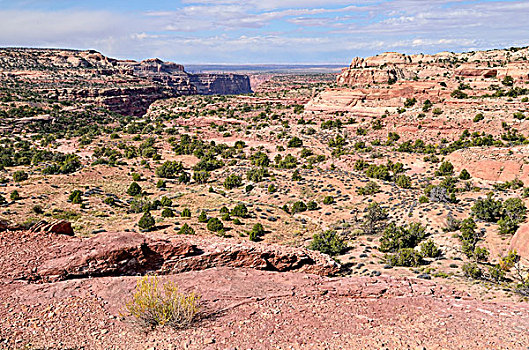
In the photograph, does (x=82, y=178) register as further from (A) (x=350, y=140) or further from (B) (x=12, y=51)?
(B) (x=12, y=51)

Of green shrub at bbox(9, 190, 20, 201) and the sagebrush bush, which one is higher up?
the sagebrush bush

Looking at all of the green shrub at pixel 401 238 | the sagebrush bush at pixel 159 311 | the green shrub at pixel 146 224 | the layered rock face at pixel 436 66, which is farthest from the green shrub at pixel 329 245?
the layered rock face at pixel 436 66

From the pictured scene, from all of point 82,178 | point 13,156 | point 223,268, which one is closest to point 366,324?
point 223,268

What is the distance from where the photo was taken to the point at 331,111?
65312mm

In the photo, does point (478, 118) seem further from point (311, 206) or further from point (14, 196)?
point (14, 196)

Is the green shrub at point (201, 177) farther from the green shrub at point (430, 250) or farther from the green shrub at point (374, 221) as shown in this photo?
the green shrub at point (430, 250)

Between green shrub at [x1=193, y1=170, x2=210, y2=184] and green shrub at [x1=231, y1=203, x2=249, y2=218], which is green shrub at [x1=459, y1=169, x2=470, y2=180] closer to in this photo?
green shrub at [x1=231, y1=203, x2=249, y2=218]

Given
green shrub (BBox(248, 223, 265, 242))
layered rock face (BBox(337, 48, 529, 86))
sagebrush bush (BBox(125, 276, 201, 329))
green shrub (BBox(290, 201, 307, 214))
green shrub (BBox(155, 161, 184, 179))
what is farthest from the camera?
layered rock face (BBox(337, 48, 529, 86))

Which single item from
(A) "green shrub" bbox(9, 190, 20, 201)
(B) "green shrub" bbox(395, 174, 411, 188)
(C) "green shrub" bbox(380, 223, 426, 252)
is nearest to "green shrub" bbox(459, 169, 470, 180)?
(B) "green shrub" bbox(395, 174, 411, 188)

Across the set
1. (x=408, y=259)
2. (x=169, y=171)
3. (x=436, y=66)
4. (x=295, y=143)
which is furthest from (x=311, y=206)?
(x=436, y=66)

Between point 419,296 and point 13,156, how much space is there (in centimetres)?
5314

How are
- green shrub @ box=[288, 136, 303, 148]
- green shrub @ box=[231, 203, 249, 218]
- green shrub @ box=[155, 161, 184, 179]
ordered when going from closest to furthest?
green shrub @ box=[231, 203, 249, 218] < green shrub @ box=[155, 161, 184, 179] < green shrub @ box=[288, 136, 303, 148]

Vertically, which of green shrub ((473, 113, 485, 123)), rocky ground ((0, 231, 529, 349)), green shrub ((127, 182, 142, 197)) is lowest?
green shrub ((127, 182, 142, 197))

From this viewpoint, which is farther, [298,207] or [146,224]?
[298,207]
